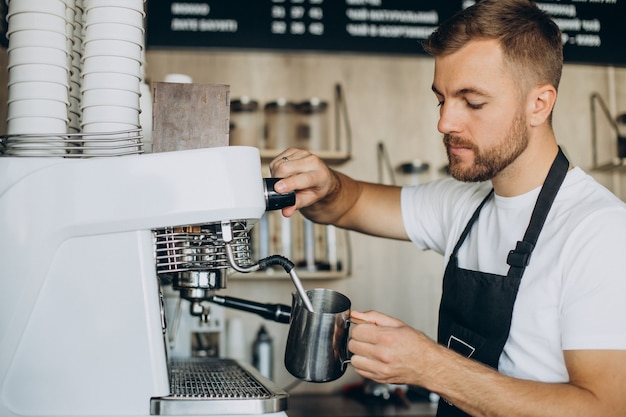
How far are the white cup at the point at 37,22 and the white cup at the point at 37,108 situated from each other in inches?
4.4

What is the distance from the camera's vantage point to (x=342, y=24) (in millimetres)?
2109

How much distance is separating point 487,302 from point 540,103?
40 cm

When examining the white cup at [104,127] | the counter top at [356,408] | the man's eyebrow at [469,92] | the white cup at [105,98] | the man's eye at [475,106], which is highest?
the man's eyebrow at [469,92]

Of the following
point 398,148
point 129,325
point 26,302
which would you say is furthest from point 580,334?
point 398,148

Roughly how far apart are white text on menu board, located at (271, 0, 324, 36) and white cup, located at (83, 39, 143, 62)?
3.85 feet

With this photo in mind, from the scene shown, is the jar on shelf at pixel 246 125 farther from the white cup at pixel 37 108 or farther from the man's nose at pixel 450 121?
the white cup at pixel 37 108

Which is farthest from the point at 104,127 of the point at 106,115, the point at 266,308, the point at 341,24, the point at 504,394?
the point at 341,24

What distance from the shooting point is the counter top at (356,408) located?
2.24 m

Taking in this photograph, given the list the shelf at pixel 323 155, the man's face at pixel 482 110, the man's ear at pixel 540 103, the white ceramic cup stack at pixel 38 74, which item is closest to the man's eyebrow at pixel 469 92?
the man's face at pixel 482 110

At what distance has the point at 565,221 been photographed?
115 cm

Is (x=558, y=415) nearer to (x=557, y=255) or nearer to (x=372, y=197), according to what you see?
(x=557, y=255)

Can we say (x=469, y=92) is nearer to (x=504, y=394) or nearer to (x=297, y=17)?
(x=504, y=394)

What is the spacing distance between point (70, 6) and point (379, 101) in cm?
193

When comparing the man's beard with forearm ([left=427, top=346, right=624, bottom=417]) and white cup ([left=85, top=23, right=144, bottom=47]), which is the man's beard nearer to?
forearm ([left=427, top=346, right=624, bottom=417])
